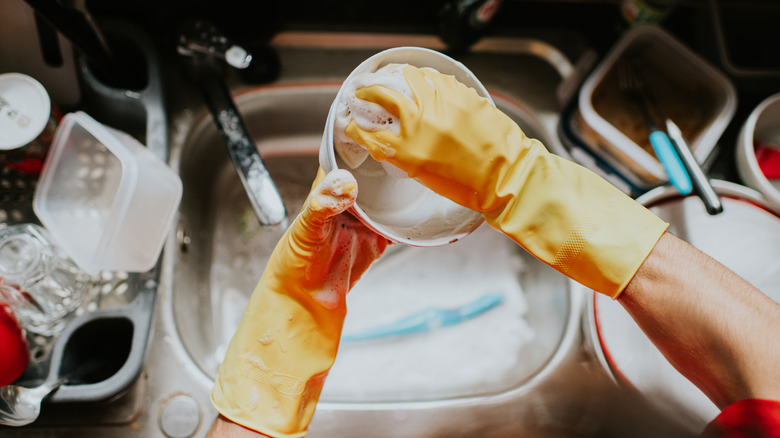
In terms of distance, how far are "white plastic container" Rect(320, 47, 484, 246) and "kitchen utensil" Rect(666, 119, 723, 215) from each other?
1.18 ft

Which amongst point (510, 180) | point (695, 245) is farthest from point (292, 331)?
point (695, 245)

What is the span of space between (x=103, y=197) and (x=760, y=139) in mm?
1119

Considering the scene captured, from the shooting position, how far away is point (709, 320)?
55 cm

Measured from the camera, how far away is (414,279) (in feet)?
3.27

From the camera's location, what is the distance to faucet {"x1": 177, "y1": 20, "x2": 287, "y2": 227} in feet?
2.48

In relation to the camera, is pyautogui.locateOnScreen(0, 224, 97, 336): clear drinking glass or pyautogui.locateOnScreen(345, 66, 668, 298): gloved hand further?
pyautogui.locateOnScreen(0, 224, 97, 336): clear drinking glass

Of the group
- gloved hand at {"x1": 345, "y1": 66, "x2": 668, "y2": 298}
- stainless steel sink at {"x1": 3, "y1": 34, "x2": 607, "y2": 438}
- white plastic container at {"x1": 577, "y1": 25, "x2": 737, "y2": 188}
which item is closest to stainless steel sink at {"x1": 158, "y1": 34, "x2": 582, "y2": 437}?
stainless steel sink at {"x1": 3, "y1": 34, "x2": 607, "y2": 438}

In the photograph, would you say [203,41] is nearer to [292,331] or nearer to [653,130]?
[292,331]

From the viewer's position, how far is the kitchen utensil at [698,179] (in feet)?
2.40

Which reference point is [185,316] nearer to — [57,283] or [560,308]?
[57,283]

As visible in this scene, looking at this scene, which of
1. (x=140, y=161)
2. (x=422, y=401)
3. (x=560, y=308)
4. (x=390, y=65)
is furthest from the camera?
(x=560, y=308)

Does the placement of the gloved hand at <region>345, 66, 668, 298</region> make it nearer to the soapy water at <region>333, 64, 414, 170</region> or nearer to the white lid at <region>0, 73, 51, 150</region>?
the soapy water at <region>333, 64, 414, 170</region>

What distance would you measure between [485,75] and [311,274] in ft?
1.89

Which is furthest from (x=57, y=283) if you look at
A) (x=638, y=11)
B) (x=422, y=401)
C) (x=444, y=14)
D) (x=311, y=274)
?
(x=638, y=11)
